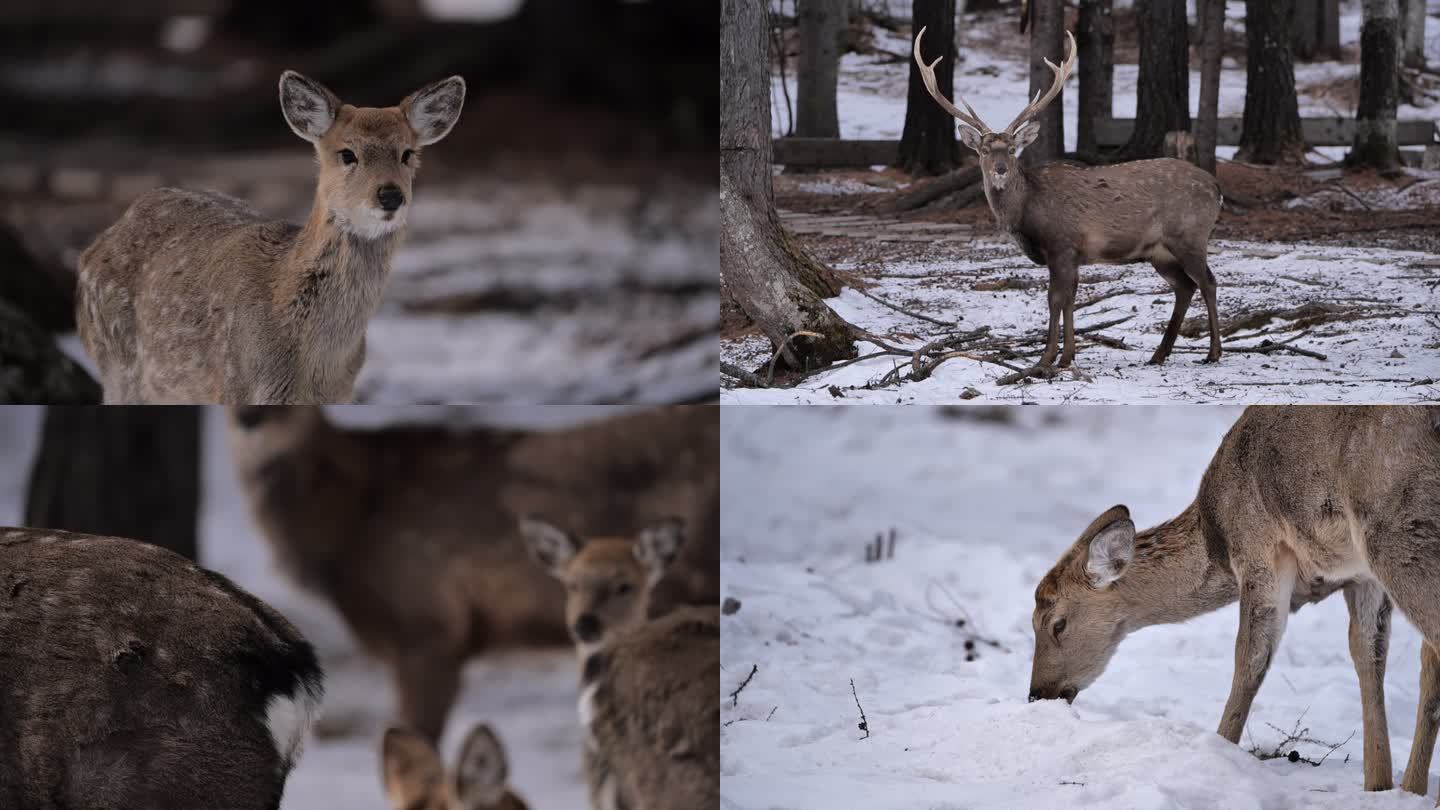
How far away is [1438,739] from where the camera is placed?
13.0 feet

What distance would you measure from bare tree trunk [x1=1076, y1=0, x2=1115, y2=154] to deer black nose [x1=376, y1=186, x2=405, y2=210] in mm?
1934

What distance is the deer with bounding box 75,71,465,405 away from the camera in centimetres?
316

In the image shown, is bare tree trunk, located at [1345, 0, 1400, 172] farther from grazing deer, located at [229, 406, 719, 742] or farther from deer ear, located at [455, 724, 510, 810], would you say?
deer ear, located at [455, 724, 510, 810]

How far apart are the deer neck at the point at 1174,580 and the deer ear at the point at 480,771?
1.71m

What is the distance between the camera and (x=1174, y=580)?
3.81 m

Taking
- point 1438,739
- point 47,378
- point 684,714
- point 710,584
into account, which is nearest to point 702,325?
point 710,584

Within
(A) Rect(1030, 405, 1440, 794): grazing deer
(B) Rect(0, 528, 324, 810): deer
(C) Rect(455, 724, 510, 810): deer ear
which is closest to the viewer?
(B) Rect(0, 528, 324, 810): deer

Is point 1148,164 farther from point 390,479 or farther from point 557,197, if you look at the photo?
point 390,479

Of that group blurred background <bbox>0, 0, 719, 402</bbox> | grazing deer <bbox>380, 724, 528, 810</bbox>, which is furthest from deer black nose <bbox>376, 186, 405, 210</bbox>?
A: grazing deer <bbox>380, 724, 528, 810</bbox>

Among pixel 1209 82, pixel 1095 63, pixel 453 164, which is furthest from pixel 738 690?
pixel 1209 82

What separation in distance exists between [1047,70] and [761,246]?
35.8 inches

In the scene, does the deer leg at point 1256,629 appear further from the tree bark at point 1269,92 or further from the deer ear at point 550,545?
the deer ear at point 550,545

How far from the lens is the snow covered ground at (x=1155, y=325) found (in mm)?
3963

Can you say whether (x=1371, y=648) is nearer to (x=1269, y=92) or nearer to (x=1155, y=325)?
(x=1155, y=325)
